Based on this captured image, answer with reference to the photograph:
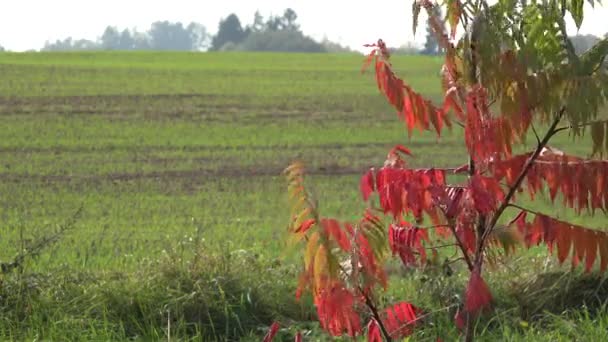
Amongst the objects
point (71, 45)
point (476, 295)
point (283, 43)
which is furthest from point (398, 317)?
point (71, 45)

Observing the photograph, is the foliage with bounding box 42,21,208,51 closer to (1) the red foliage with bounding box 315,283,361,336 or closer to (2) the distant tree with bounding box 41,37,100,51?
(2) the distant tree with bounding box 41,37,100,51

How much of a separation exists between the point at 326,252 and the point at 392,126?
24230 millimetres

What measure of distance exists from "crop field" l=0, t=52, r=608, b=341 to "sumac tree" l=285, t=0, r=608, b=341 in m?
0.33

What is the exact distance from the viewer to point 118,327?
7.69 meters

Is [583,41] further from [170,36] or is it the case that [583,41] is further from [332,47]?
Answer: [170,36]

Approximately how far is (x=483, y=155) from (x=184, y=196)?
487 inches

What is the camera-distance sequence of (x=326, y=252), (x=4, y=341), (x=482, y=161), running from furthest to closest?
(x=4, y=341), (x=482, y=161), (x=326, y=252)

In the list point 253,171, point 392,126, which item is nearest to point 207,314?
point 253,171

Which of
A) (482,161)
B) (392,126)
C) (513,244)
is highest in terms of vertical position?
(482,161)

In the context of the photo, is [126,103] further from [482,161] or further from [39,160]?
[482,161]

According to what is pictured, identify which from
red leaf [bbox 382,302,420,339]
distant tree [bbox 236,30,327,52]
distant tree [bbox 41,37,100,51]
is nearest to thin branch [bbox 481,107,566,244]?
red leaf [bbox 382,302,420,339]

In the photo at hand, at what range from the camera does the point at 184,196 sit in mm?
16875

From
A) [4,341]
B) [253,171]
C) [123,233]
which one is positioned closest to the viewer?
[4,341]

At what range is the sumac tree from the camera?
4559 mm
